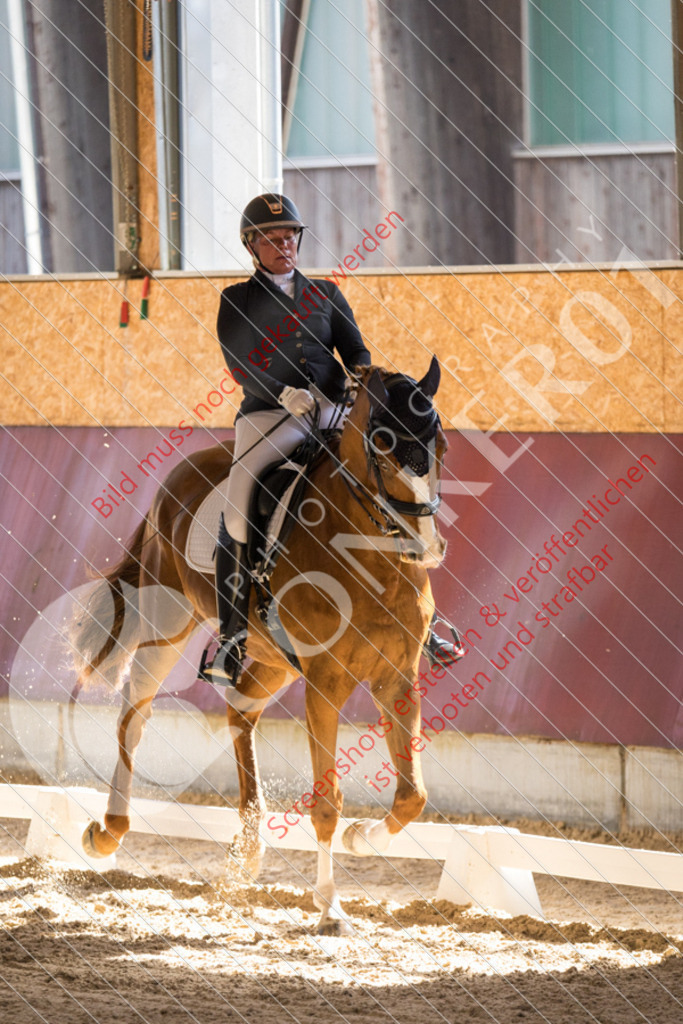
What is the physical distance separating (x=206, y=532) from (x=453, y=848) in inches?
51.5

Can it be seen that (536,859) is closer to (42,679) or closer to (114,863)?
(114,863)

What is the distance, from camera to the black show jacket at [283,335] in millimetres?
3363

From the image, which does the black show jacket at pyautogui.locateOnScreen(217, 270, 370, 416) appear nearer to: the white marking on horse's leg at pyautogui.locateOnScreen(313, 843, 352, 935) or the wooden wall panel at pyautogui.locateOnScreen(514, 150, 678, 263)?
the white marking on horse's leg at pyautogui.locateOnScreen(313, 843, 352, 935)

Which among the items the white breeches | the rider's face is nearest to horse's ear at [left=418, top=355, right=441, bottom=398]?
the white breeches

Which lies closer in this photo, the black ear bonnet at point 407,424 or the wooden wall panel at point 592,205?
the black ear bonnet at point 407,424

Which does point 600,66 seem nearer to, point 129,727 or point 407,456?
point 407,456

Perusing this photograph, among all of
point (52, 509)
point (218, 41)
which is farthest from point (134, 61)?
point (52, 509)

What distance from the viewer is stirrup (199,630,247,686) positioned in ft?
11.3

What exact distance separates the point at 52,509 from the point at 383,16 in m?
2.98

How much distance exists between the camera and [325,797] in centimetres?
324

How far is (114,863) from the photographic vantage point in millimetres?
4211

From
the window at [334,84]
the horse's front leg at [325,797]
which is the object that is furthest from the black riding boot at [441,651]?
the window at [334,84]

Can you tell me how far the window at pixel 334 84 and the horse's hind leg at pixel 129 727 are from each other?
11.4 feet

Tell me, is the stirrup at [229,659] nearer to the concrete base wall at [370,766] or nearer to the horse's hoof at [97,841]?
the horse's hoof at [97,841]
